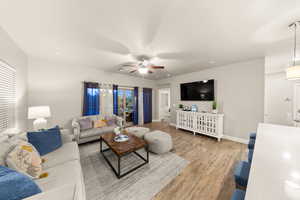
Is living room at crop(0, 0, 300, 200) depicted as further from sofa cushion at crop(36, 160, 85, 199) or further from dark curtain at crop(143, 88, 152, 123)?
dark curtain at crop(143, 88, 152, 123)

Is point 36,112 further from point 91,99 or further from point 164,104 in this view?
point 164,104

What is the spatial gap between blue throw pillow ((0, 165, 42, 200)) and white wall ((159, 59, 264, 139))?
4485 mm

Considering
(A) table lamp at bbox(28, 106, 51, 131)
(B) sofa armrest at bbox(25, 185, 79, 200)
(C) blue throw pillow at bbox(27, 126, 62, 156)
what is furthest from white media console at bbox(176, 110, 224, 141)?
(A) table lamp at bbox(28, 106, 51, 131)

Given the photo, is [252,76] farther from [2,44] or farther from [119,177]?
[2,44]

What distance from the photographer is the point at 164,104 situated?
22.4 ft

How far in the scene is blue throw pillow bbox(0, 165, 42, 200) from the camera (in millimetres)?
700

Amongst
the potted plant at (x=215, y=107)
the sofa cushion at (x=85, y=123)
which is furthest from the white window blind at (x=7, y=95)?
the potted plant at (x=215, y=107)

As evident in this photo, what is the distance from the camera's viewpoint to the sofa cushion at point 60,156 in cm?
154

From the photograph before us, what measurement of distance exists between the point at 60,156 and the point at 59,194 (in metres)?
1.29

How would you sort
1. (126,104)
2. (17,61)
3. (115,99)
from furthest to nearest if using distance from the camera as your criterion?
(126,104) → (115,99) → (17,61)

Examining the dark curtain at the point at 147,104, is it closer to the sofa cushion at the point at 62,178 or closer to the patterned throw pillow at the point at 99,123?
the patterned throw pillow at the point at 99,123

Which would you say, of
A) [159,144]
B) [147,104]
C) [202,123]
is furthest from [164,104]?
[159,144]

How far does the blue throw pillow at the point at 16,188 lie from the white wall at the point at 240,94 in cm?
448

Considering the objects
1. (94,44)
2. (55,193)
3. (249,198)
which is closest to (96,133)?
(94,44)
